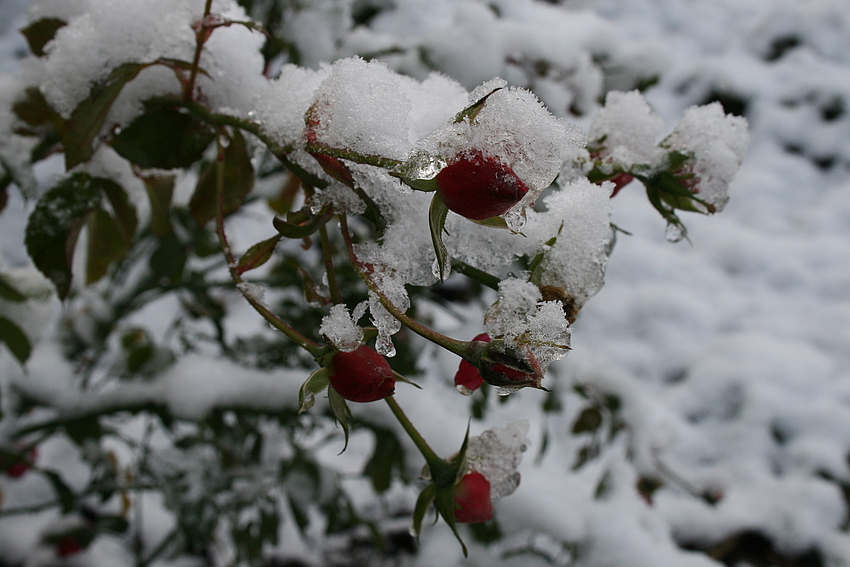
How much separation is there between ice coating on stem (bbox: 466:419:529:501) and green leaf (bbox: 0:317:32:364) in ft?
1.61

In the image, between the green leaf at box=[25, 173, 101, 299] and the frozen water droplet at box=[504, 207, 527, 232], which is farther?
the green leaf at box=[25, 173, 101, 299]

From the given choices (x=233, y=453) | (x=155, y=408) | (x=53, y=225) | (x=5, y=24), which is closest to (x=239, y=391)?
(x=155, y=408)

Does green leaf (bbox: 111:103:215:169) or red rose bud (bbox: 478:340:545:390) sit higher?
red rose bud (bbox: 478:340:545:390)

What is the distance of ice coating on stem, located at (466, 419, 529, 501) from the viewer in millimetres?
344

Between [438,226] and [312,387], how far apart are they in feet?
0.33

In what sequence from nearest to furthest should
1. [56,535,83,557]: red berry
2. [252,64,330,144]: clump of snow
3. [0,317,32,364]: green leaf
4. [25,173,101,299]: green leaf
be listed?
[252,64,330,144]: clump of snow → [25,173,101,299]: green leaf → [0,317,32,364]: green leaf → [56,535,83,557]: red berry

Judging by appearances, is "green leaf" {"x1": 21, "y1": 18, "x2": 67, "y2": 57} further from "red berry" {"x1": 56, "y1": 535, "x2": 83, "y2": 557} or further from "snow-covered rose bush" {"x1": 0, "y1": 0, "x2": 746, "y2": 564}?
"red berry" {"x1": 56, "y1": 535, "x2": 83, "y2": 557}

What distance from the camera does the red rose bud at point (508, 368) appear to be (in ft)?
0.87

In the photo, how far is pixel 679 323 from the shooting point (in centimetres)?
184

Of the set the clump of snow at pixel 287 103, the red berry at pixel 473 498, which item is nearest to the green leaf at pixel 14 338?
the clump of snow at pixel 287 103

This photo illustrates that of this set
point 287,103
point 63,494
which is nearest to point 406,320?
point 287,103

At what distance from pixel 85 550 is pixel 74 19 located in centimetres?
107

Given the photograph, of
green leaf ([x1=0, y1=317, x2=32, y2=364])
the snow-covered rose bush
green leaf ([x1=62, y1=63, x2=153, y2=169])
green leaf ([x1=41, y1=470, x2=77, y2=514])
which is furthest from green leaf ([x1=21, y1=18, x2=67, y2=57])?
green leaf ([x1=41, y1=470, x2=77, y2=514])

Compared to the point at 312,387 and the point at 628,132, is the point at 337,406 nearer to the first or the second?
the point at 312,387
